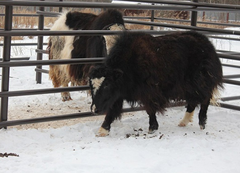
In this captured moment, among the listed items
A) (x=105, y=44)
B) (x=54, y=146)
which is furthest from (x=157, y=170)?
(x=105, y=44)

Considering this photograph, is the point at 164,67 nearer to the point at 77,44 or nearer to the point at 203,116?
the point at 203,116

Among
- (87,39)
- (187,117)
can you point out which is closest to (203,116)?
(187,117)

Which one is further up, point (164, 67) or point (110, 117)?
point (164, 67)

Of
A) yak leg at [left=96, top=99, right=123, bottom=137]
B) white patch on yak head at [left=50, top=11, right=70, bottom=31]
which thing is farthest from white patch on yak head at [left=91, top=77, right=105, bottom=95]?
white patch on yak head at [left=50, top=11, right=70, bottom=31]

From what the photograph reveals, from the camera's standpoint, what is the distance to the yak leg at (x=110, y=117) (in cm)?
486

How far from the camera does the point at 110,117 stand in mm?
4941

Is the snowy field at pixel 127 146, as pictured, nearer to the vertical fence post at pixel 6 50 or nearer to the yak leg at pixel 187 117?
the yak leg at pixel 187 117

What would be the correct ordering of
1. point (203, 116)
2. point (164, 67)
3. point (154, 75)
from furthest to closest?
point (203, 116), point (164, 67), point (154, 75)

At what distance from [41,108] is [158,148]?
2788 mm

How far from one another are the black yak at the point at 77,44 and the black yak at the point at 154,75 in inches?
43.7

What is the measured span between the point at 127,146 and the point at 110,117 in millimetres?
732

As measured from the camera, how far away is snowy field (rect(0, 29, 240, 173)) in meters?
3.67

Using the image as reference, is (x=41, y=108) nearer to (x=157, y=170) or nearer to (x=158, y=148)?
(x=158, y=148)

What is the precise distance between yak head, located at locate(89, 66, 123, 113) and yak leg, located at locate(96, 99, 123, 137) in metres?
0.19
